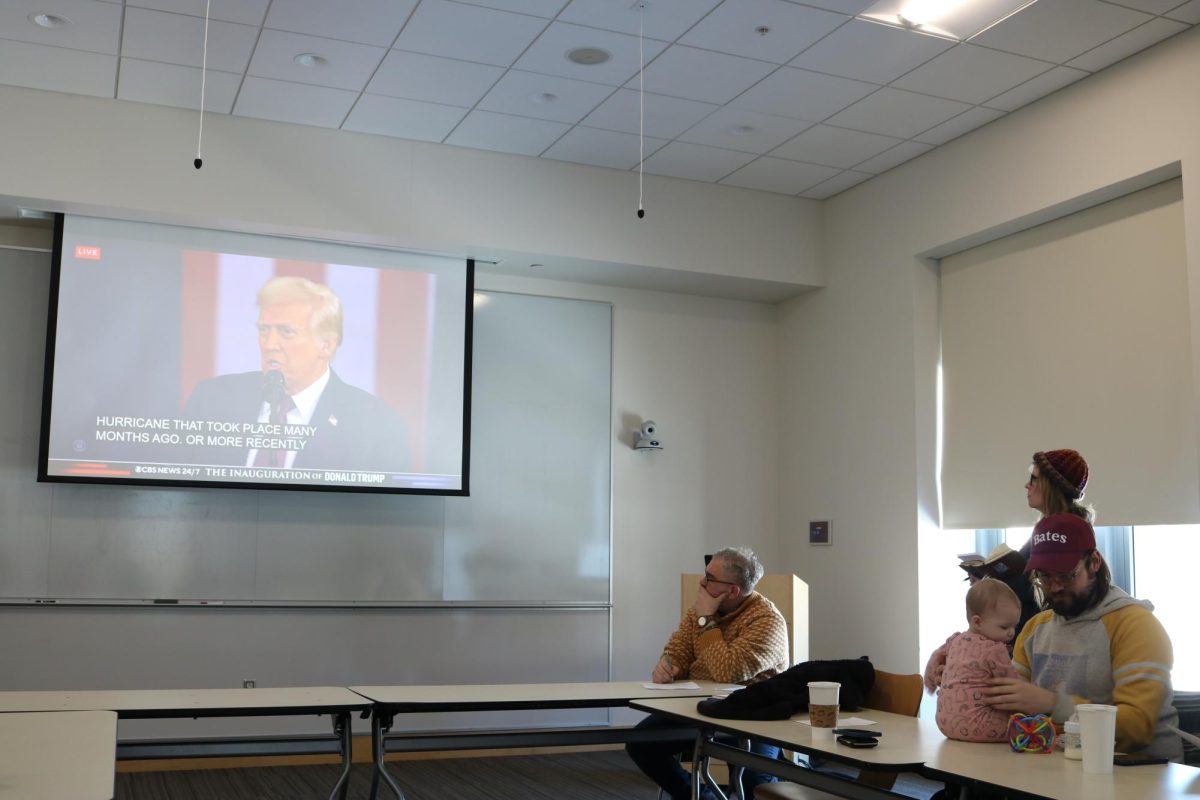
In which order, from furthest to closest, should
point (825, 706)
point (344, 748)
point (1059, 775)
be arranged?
point (344, 748) → point (825, 706) → point (1059, 775)

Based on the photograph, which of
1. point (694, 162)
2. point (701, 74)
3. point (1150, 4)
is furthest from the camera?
point (694, 162)

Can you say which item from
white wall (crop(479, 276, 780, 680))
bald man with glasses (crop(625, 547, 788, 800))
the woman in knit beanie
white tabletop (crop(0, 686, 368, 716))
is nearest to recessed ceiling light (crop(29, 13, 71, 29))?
white wall (crop(479, 276, 780, 680))

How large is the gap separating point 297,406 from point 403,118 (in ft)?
5.71

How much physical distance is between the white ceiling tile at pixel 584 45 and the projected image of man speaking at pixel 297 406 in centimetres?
196

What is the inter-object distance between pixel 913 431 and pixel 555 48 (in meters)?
3.05

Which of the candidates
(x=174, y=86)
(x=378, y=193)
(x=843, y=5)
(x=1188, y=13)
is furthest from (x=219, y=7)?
(x=1188, y=13)

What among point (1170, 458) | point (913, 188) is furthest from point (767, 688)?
point (913, 188)

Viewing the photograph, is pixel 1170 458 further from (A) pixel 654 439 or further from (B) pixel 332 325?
(B) pixel 332 325

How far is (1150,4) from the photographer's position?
190 inches

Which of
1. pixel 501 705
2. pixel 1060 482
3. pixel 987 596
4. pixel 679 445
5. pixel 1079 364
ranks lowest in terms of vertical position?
pixel 501 705

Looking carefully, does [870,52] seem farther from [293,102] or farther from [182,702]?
[182,702]

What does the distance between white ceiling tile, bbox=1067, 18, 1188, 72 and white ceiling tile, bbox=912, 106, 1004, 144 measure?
65 cm

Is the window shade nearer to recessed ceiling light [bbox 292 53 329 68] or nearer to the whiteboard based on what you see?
the whiteboard

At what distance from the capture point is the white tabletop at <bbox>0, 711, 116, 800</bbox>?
2254mm
